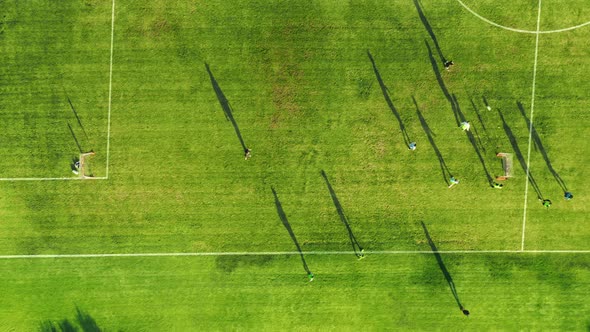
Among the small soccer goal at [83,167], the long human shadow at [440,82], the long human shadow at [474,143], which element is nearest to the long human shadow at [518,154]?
the long human shadow at [474,143]

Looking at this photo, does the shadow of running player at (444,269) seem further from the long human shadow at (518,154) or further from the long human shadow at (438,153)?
the long human shadow at (518,154)

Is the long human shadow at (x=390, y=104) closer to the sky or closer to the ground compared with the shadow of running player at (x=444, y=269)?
closer to the sky

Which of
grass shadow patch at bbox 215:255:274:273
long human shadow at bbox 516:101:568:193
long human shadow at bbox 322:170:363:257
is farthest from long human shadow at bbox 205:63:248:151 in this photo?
long human shadow at bbox 516:101:568:193

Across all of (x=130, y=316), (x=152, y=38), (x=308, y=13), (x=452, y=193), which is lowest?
(x=130, y=316)

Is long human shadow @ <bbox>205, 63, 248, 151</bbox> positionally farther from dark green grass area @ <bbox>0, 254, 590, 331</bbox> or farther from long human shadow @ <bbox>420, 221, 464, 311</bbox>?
long human shadow @ <bbox>420, 221, 464, 311</bbox>

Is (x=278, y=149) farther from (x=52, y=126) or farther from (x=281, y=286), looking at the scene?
(x=52, y=126)

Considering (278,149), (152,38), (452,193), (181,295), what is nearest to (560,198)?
(452,193)
